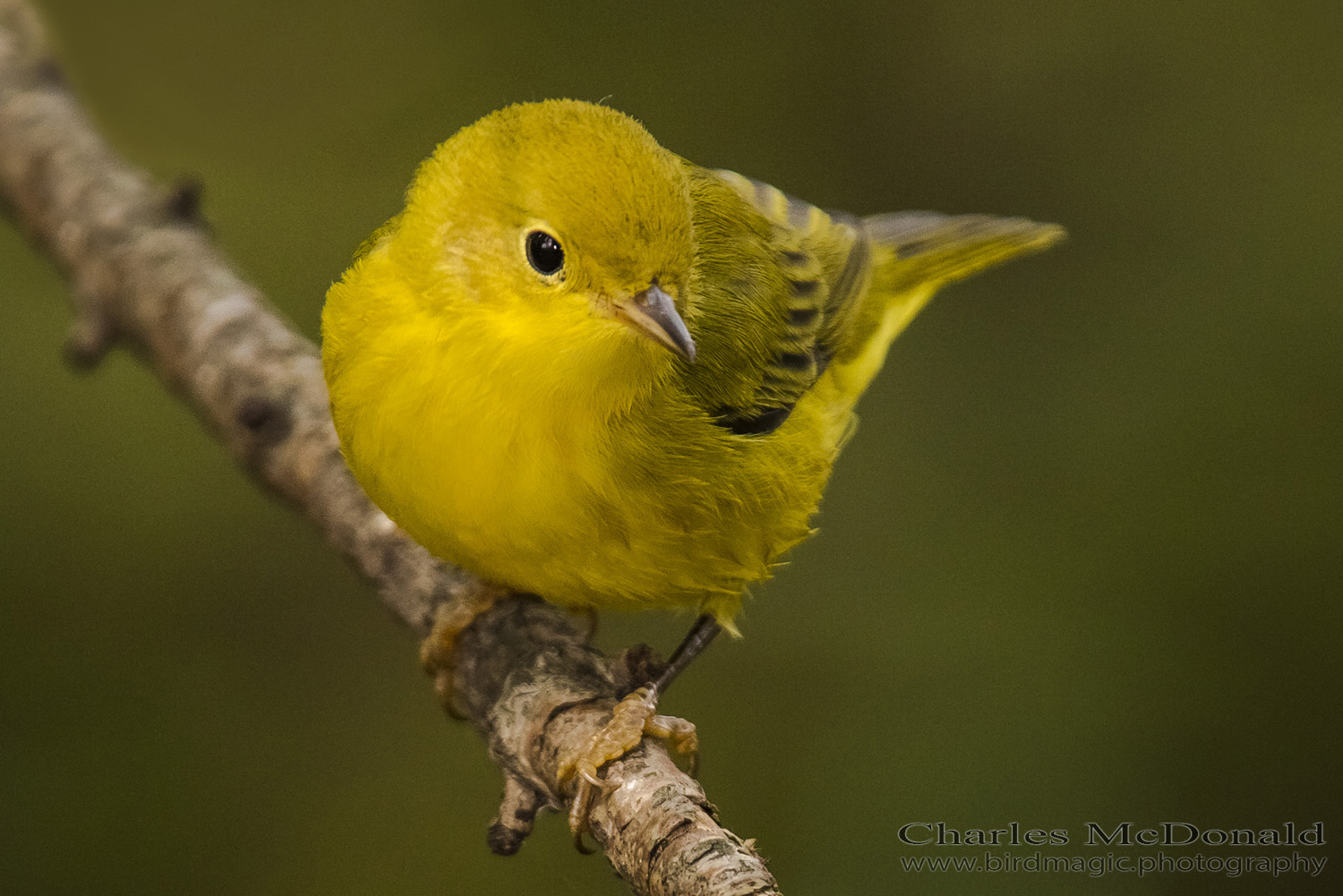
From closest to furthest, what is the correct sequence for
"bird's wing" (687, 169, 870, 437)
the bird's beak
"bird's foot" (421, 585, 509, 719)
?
the bird's beak
"bird's wing" (687, 169, 870, 437)
"bird's foot" (421, 585, 509, 719)

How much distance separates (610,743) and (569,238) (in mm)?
1182

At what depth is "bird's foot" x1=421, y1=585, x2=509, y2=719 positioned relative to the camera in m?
3.71

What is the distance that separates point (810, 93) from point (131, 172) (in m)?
3.17

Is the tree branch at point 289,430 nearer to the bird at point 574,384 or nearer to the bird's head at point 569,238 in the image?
the bird at point 574,384

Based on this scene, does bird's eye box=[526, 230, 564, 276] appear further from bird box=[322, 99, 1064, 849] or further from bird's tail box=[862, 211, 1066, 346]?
bird's tail box=[862, 211, 1066, 346]

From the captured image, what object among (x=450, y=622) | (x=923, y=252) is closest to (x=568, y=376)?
(x=450, y=622)

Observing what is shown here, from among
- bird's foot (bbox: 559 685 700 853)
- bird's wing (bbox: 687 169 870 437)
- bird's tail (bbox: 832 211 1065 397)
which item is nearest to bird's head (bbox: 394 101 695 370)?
bird's wing (bbox: 687 169 870 437)

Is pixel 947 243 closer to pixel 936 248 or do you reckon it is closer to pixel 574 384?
pixel 936 248

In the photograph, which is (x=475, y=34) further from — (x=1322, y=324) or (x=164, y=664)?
(x=1322, y=324)

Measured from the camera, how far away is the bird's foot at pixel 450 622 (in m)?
3.71

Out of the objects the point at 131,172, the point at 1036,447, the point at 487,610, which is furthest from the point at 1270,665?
the point at 131,172

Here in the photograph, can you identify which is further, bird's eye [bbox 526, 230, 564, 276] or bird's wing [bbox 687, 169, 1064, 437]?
bird's wing [bbox 687, 169, 1064, 437]

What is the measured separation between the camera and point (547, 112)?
300cm

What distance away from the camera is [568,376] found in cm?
293
